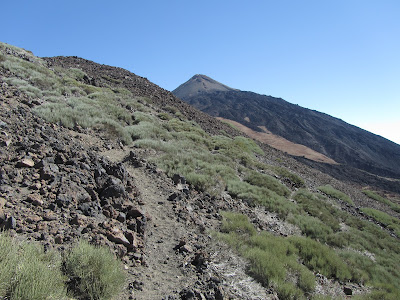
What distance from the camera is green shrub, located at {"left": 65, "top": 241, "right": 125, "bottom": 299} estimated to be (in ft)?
9.96

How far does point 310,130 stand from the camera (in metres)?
68.9

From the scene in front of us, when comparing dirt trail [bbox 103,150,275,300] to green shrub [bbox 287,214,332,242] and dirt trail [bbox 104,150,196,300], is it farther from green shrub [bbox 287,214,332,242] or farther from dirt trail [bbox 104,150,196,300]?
green shrub [bbox 287,214,332,242]

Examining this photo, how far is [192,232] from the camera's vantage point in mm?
5781

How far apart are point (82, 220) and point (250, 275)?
3.26 m

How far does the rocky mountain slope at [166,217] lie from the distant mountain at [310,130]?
1991 inches

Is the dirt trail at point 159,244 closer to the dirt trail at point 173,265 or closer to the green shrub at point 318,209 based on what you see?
the dirt trail at point 173,265

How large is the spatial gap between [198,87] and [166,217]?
100134mm

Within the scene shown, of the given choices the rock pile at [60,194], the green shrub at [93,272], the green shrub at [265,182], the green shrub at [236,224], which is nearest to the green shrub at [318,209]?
the green shrub at [265,182]

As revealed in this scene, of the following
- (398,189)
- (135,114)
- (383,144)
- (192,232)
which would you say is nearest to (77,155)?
(192,232)

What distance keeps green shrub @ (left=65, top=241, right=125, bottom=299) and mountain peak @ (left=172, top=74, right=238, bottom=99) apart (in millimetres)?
92278

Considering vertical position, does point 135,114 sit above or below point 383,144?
below

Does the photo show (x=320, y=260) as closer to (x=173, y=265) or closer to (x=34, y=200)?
(x=173, y=265)

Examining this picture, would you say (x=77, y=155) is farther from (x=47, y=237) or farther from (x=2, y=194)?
(x=47, y=237)

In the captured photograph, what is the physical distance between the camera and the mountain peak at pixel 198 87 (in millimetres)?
97750
